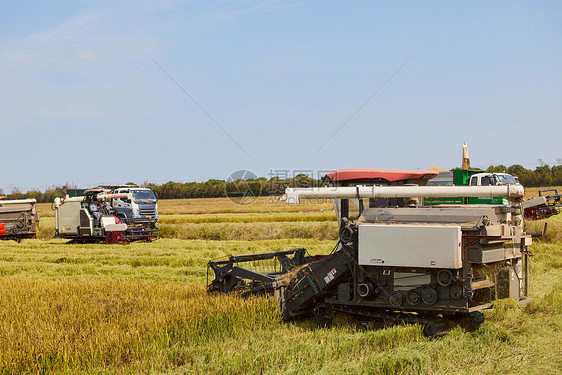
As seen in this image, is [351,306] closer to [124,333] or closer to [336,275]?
[336,275]

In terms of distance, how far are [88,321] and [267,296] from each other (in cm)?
258

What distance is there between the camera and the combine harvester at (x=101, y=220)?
21.7 meters

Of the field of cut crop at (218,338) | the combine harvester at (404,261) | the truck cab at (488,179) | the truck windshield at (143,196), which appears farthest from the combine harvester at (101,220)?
the combine harvester at (404,261)

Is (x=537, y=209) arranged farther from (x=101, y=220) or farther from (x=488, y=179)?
(x=101, y=220)

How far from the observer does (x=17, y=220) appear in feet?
80.2

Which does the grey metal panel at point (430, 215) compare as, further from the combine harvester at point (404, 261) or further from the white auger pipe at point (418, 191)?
the white auger pipe at point (418, 191)

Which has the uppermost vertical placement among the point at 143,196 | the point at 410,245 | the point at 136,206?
the point at 143,196

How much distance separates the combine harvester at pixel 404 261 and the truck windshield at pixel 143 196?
1506cm

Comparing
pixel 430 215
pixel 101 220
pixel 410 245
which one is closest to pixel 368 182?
pixel 430 215

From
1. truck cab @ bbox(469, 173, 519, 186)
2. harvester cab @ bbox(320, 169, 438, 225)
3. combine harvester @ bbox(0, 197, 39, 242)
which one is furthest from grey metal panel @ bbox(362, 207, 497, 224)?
combine harvester @ bbox(0, 197, 39, 242)

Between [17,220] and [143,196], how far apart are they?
610cm

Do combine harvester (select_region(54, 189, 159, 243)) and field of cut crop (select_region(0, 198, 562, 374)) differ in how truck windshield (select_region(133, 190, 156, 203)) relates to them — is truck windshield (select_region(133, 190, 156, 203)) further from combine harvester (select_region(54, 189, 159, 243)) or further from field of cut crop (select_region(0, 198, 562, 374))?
field of cut crop (select_region(0, 198, 562, 374))

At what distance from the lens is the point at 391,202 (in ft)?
27.2

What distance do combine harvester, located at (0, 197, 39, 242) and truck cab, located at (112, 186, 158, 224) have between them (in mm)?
4867
